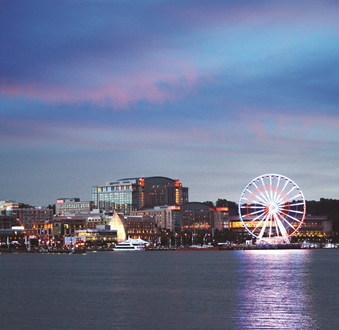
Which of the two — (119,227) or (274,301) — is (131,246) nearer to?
(119,227)

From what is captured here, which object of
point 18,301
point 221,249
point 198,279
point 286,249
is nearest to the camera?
point 18,301

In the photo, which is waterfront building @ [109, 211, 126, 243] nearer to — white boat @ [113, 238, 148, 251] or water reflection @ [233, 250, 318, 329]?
white boat @ [113, 238, 148, 251]

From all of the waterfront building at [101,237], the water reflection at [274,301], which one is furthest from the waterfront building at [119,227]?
the water reflection at [274,301]

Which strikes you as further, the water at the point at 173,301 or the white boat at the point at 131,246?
the white boat at the point at 131,246

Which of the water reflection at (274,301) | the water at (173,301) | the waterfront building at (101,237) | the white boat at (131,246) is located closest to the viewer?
the water reflection at (274,301)

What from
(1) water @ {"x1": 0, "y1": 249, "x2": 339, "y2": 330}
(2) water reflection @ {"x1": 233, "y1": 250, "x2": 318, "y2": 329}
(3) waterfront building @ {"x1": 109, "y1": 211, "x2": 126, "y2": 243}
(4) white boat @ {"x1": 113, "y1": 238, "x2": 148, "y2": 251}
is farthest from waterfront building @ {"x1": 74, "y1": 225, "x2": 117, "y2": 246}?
(2) water reflection @ {"x1": 233, "y1": 250, "x2": 318, "y2": 329}

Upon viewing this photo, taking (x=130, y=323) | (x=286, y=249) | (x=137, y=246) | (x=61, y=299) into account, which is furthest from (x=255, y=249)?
(x=130, y=323)

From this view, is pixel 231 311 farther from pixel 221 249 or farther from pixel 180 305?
pixel 221 249

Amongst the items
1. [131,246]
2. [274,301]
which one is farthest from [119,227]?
[274,301]

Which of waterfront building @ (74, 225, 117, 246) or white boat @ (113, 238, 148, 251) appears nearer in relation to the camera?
white boat @ (113, 238, 148, 251)

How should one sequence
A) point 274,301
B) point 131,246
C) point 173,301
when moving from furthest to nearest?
point 131,246, point 173,301, point 274,301

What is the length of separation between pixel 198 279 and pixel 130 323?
3099cm

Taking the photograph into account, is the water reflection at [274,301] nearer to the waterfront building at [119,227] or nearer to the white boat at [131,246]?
the white boat at [131,246]

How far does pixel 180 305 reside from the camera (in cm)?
5175
